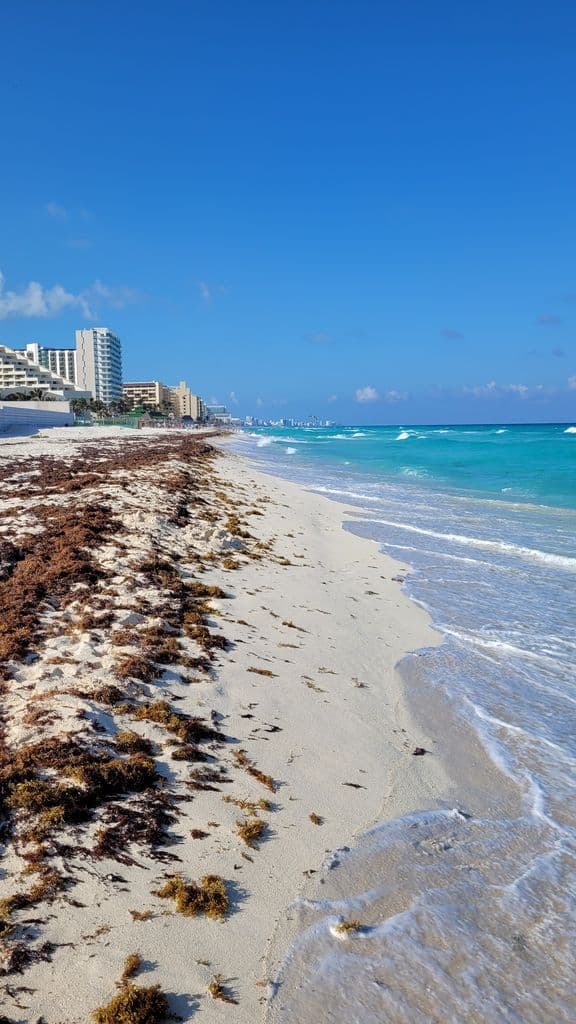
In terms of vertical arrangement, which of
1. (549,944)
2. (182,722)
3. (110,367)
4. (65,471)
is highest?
(110,367)

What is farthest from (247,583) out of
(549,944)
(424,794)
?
(549,944)

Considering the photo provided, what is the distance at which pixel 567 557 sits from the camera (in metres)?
11.3

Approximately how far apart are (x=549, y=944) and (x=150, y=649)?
3.69 m

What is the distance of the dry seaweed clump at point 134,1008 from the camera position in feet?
7.38

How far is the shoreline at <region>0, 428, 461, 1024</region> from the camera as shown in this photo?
2551mm

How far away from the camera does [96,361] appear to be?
7205 inches

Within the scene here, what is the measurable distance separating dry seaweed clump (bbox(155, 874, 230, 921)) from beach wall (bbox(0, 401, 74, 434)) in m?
50.9

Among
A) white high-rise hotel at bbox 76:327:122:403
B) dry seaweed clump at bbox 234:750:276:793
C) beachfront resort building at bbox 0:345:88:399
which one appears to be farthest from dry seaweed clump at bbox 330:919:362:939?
white high-rise hotel at bbox 76:327:122:403

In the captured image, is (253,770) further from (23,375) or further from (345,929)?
(23,375)

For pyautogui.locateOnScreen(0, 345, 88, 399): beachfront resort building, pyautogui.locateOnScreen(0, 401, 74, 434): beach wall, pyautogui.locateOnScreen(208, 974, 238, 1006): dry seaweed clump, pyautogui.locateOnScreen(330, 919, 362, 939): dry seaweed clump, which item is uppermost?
pyautogui.locateOnScreen(0, 345, 88, 399): beachfront resort building

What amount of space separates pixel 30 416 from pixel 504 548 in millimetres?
55924

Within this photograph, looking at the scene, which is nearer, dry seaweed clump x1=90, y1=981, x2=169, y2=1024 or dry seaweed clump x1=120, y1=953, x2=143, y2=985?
dry seaweed clump x1=90, y1=981, x2=169, y2=1024

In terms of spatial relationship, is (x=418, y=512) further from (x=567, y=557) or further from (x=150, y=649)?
(x=150, y=649)

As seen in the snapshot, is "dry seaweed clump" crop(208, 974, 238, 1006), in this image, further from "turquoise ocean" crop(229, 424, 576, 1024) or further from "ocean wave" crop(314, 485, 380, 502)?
"ocean wave" crop(314, 485, 380, 502)
